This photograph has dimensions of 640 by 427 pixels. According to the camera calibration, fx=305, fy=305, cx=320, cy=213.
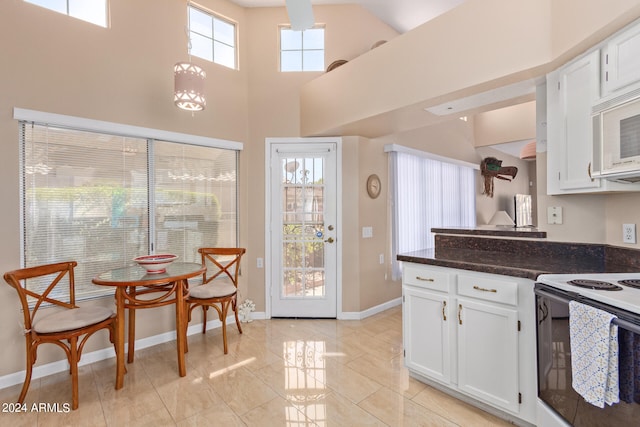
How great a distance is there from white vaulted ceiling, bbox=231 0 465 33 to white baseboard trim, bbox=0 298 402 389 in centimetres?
366

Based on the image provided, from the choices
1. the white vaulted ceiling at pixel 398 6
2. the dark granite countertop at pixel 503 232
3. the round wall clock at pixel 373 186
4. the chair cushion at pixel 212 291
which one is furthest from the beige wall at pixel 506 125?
the chair cushion at pixel 212 291

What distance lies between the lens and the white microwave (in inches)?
56.7

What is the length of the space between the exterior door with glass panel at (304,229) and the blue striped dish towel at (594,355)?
250 cm

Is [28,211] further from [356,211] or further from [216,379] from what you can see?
[356,211]

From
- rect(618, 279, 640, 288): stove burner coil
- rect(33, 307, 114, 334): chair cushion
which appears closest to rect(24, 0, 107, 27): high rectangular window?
rect(33, 307, 114, 334): chair cushion

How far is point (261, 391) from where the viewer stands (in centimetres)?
221

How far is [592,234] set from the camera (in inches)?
80.3

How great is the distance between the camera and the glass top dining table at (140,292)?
225 cm

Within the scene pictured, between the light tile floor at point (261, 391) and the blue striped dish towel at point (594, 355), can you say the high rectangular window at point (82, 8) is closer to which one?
the light tile floor at point (261, 391)

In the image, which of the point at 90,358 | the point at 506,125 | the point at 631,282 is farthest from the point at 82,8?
the point at 506,125

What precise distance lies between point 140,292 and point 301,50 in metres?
3.17

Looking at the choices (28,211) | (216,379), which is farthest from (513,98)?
(28,211)

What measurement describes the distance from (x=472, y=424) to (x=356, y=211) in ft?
7.51

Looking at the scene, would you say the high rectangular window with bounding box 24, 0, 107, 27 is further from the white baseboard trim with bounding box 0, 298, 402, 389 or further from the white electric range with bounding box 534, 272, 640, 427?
the white electric range with bounding box 534, 272, 640, 427
